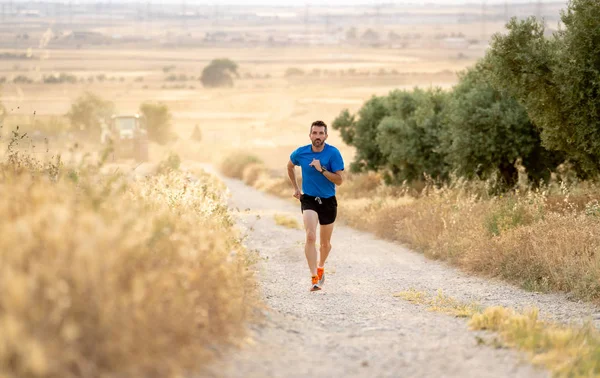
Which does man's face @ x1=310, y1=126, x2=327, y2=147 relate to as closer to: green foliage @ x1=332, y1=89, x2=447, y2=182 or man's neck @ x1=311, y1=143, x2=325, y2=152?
man's neck @ x1=311, y1=143, x2=325, y2=152

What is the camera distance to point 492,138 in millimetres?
23641

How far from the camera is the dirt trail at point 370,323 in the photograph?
673 centimetres

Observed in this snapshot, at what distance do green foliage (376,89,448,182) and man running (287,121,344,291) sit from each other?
17.7 m

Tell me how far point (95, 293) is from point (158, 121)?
83331mm

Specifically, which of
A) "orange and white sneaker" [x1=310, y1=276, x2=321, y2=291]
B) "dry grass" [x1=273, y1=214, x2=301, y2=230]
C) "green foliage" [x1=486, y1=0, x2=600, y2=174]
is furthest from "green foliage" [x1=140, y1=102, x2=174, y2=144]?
"orange and white sneaker" [x1=310, y1=276, x2=321, y2=291]

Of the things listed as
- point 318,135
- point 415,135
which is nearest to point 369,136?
point 415,135

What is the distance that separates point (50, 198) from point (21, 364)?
6.11 ft

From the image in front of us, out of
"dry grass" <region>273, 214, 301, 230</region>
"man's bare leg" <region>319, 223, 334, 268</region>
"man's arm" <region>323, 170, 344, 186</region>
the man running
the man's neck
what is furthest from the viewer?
"dry grass" <region>273, 214, 301, 230</region>

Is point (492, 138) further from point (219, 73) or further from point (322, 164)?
point (219, 73)

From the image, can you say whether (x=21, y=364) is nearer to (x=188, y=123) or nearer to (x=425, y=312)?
(x=425, y=312)

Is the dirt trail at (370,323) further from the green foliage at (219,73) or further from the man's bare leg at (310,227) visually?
the green foliage at (219,73)

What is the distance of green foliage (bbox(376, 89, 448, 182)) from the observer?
3009 centimetres

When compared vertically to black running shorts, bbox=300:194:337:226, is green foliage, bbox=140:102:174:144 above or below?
above

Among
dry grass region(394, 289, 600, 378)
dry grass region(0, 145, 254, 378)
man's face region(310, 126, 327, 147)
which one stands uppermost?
man's face region(310, 126, 327, 147)
